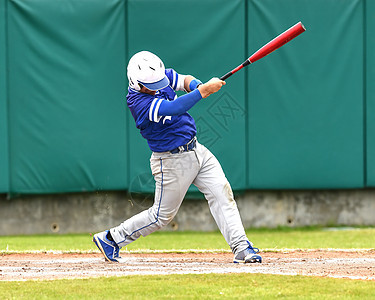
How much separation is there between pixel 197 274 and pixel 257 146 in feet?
17.0

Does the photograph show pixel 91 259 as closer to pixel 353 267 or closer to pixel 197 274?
pixel 197 274

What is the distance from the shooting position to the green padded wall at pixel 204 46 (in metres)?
10.3

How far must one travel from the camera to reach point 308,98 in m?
10.5

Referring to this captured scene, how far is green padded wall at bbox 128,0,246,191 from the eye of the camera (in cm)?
1032

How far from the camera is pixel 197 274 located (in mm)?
5414

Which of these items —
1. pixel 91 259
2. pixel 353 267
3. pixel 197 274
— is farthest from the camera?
pixel 91 259

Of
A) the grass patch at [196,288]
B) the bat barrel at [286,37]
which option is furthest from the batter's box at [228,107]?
the grass patch at [196,288]

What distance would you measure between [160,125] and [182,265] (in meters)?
1.21

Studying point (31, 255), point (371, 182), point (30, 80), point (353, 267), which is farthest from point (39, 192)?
point (353, 267)

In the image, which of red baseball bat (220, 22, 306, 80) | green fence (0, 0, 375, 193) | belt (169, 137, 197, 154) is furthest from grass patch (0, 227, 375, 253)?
red baseball bat (220, 22, 306, 80)

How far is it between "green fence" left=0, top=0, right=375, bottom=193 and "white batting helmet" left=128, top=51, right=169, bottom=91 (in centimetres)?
389

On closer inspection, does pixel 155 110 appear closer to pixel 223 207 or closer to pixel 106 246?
pixel 223 207

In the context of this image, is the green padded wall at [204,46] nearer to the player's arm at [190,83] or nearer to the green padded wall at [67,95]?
the green padded wall at [67,95]

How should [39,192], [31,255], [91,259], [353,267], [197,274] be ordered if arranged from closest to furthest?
1. [197,274]
2. [353,267]
3. [91,259]
4. [31,255]
5. [39,192]
